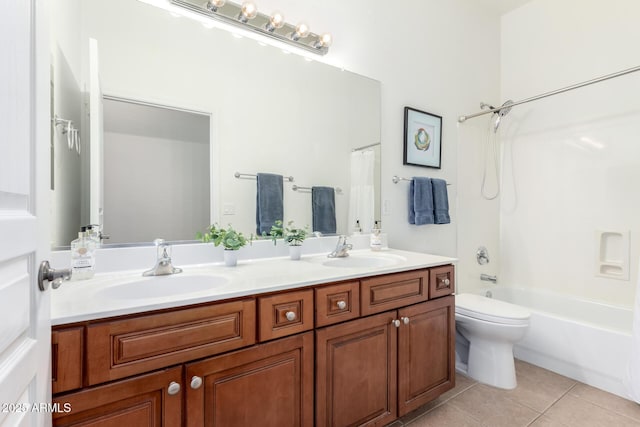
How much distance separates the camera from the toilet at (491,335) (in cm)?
180

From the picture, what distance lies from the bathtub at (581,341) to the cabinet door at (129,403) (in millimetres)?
2345

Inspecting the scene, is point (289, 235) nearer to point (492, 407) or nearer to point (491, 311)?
point (491, 311)

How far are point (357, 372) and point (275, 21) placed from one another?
69.2 inches

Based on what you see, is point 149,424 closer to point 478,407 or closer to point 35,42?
point 35,42

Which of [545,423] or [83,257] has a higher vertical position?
[83,257]

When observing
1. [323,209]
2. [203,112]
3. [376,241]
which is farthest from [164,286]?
[376,241]

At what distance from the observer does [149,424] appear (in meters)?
0.86

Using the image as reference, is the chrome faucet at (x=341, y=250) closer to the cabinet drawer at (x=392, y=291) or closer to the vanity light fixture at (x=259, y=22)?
the cabinet drawer at (x=392, y=291)

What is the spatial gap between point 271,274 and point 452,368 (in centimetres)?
119

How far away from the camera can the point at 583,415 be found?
65.1 inches

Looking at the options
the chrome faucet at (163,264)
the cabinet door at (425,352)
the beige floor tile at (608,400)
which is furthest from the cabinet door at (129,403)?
the beige floor tile at (608,400)

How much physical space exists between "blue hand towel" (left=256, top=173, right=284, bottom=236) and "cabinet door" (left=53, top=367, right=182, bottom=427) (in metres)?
0.87

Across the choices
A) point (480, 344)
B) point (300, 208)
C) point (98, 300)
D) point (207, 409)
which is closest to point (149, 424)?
point (207, 409)

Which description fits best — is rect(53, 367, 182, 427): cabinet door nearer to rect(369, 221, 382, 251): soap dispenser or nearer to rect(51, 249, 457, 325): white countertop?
rect(51, 249, 457, 325): white countertop
